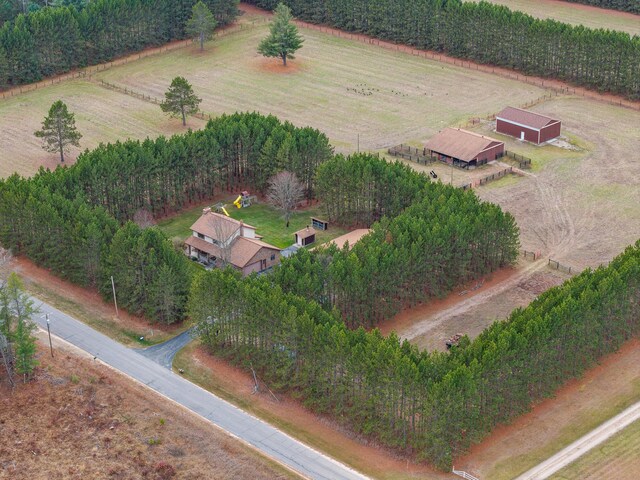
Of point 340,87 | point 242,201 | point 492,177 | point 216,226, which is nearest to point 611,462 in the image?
point 216,226

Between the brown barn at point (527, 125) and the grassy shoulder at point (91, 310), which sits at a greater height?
the brown barn at point (527, 125)

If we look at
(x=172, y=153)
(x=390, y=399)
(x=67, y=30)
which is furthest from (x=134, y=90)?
(x=390, y=399)

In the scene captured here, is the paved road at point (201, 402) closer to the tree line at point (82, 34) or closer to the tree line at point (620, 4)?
the tree line at point (82, 34)

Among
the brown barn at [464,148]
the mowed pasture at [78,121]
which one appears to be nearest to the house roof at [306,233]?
the brown barn at [464,148]

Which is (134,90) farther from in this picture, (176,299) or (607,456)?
(607,456)

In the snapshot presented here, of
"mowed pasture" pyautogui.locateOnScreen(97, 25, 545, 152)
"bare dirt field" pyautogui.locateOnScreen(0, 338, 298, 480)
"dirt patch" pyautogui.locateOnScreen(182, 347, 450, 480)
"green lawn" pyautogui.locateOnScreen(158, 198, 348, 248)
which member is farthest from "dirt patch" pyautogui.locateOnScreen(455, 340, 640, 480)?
"mowed pasture" pyautogui.locateOnScreen(97, 25, 545, 152)

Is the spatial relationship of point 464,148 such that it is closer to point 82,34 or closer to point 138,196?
point 138,196
